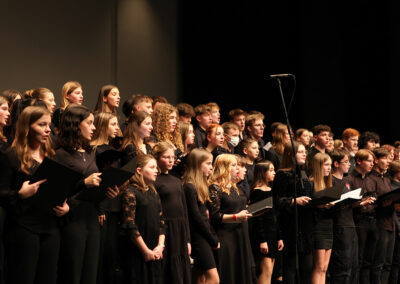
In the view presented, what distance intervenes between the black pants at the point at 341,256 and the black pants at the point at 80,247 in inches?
103

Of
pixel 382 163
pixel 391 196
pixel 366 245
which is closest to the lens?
pixel 391 196

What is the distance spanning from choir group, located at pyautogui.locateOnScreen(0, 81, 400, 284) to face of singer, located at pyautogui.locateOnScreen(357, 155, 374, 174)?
11 mm

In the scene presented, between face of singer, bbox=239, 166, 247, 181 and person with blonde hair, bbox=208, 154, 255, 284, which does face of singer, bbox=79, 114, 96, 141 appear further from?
face of singer, bbox=239, 166, 247, 181

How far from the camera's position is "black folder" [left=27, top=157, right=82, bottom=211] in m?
2.94

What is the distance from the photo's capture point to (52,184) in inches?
119

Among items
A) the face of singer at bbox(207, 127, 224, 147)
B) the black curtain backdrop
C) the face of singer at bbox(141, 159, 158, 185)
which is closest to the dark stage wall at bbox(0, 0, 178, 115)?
the black curtain backdrop

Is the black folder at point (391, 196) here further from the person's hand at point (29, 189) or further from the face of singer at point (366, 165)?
the person's hand at point (29, 189)

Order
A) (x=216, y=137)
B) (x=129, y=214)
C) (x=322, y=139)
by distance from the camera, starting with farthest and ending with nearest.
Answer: (x=322, y=139), (x=216, y=137), (x=129, y=214)

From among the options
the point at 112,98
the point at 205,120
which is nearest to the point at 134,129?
the point at 112,98

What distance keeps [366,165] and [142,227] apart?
281 cm

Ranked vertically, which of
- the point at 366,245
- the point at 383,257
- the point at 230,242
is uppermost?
the point at 230,242

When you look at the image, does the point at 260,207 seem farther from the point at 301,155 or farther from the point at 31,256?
the point at 31,256

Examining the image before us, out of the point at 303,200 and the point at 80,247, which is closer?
the point at 80,247

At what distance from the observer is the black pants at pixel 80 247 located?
10.7ft
